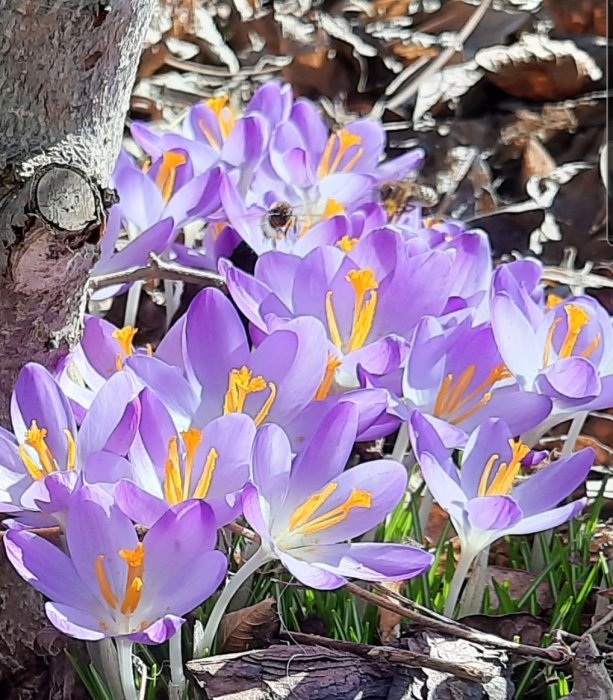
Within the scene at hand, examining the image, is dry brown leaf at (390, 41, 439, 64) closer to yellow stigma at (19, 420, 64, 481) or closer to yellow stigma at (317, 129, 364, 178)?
yellow stigma at (317, 129, 364, 178)

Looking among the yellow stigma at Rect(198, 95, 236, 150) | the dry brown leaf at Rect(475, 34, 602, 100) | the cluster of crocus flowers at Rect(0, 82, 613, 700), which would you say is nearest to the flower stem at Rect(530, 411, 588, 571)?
the cluster of crocus flowers at Rect(0, 82, 613, 700)

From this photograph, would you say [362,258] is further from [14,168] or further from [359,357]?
[14,168]

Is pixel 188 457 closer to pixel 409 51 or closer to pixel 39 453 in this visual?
pixel 39 453

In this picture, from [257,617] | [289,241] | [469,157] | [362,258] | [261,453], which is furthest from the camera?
[469,157]

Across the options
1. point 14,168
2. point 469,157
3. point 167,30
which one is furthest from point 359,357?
point 167,30

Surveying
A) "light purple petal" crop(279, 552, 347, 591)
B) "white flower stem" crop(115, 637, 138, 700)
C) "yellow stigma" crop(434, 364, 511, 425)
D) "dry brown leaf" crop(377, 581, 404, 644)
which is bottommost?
"dry brown leaf" crop(377, 581, 404, 644)

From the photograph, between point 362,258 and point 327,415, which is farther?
point 362,258

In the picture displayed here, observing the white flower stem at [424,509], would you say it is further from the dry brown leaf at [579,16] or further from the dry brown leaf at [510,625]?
the dry brown leaf at [579,16]

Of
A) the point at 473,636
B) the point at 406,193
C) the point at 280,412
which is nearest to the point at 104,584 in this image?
the point at 280,412
